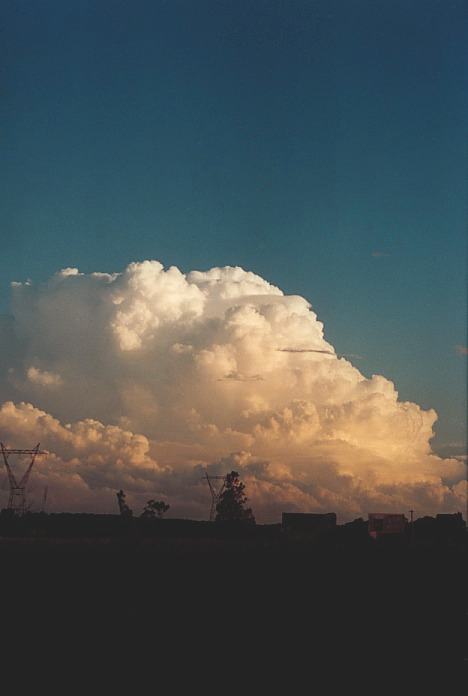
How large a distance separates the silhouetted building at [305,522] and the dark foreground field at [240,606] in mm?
21703

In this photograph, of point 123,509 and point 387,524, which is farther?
point 387,524

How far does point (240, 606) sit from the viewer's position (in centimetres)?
3975

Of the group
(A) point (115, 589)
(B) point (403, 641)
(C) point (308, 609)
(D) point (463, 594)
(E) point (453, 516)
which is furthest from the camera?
(E) point (453, 516)

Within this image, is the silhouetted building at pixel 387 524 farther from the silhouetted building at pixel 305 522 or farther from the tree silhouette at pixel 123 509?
the tree silhouette at pixel 123 509

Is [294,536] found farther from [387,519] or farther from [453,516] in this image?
[453,516]

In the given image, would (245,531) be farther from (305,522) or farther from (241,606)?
(241,606)

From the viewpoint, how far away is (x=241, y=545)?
3081 inches

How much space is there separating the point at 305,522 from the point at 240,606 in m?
56.7

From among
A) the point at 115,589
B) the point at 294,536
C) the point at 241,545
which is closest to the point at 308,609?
the point at 115,589

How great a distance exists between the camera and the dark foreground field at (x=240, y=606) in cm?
2855

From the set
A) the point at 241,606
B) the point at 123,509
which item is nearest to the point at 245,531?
the point at 123,509

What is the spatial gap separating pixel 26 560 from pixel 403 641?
34.1 m

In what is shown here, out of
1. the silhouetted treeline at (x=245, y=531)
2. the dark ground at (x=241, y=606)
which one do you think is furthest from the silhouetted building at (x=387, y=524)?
the dark ground at (x=241, y=606)

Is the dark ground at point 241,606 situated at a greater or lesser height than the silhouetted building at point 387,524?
lesser
